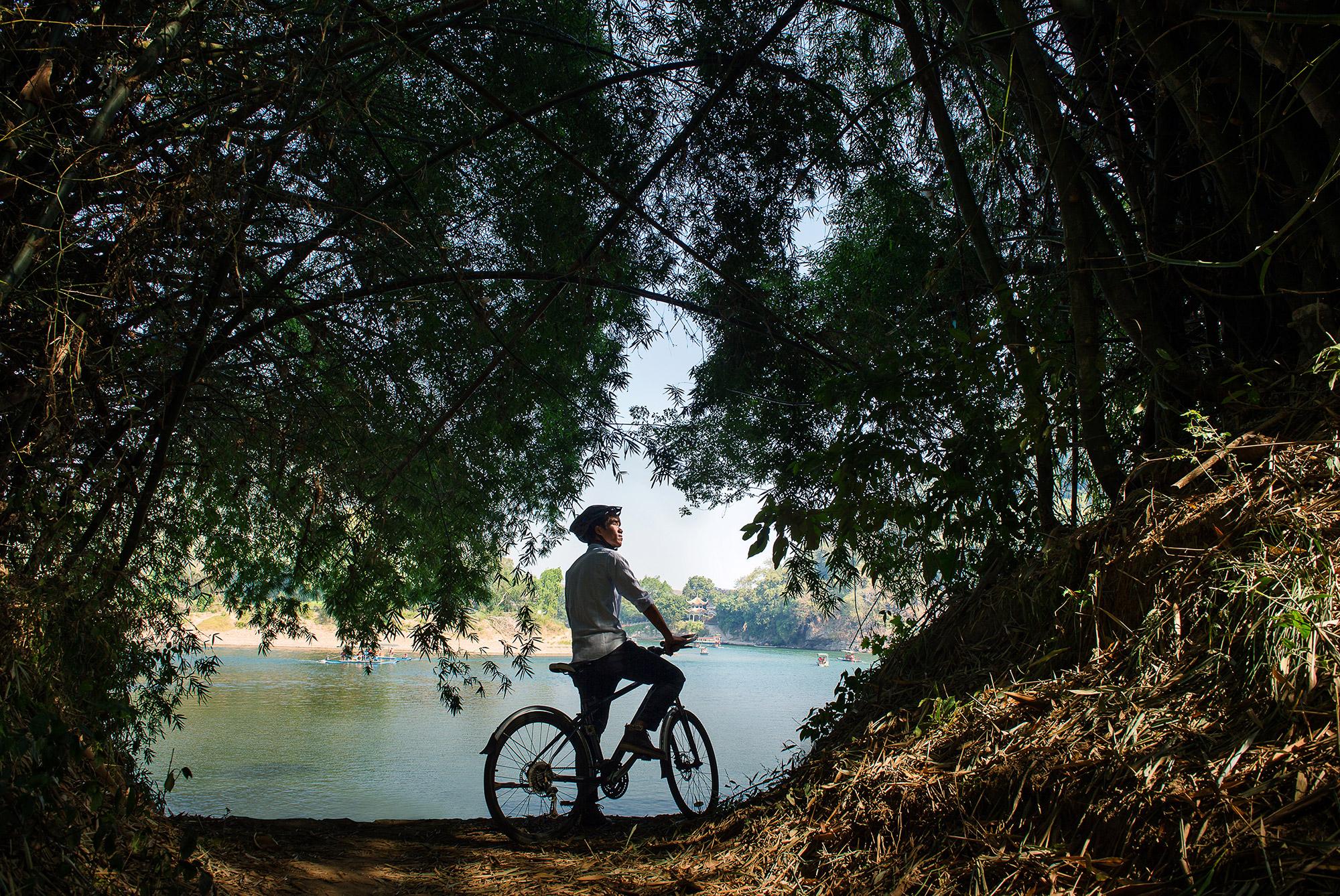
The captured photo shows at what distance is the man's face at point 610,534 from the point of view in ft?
12.8

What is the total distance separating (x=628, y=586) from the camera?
3.69 m

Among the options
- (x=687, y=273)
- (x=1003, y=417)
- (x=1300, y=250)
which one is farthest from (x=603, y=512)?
(x=1300, y=250)

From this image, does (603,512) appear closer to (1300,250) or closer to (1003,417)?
(1003,417)

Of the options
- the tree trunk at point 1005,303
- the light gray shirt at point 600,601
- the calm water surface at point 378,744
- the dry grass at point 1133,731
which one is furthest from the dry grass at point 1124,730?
the light gray shirt at point 600,601

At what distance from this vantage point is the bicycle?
343 cm

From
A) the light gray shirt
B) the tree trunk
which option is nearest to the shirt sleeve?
the light gray shirt

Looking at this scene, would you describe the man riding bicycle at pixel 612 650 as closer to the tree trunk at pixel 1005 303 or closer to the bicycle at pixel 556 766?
the bicycle at pixel 556 766

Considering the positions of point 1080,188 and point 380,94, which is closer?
point 1080,188

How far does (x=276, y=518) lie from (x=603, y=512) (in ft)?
7.67

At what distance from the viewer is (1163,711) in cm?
161

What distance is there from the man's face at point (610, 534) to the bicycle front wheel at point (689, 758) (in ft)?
2.75

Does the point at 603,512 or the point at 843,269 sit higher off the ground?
the point at 843,269

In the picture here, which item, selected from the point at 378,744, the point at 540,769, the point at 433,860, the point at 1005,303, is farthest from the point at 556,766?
the point at 378,744

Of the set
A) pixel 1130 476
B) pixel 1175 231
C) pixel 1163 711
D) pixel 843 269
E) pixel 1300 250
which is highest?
pixel 843 269
